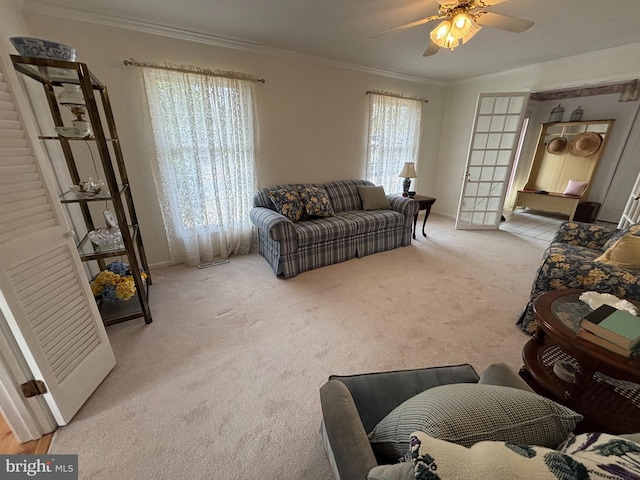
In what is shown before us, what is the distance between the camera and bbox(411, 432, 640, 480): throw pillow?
1.41 feet

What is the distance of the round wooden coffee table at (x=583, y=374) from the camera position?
45.7 inches

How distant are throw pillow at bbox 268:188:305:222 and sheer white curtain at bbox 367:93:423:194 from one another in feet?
5.31

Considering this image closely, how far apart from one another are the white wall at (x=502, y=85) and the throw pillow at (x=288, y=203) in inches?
127

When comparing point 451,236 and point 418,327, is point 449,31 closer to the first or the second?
point 418,327

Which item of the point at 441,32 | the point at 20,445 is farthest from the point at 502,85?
the point at 20,445

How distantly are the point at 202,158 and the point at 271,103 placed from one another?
1.07 metres

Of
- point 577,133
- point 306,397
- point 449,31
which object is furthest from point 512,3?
point 577,133

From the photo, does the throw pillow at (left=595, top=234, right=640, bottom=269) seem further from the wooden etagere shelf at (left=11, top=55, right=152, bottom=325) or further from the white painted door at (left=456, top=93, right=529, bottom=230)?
the wooden etagere shelf at (left=11, top=55, right=152, bottom=325)

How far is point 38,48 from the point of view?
1.46 m

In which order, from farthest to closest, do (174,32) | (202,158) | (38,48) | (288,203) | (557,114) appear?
(557,114)
(288,203)
(202,158)
(174,32)
(38,48)

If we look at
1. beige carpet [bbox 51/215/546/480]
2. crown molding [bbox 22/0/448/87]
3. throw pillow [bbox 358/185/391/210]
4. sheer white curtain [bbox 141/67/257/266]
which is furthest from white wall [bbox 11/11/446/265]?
beige carpet [bbox 51/215/546/480]

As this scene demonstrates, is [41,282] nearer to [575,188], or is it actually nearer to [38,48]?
[38,48]

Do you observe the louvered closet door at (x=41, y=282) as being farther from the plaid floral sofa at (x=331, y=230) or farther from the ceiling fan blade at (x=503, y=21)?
the ceiling fan blade at (x=503, y=21)

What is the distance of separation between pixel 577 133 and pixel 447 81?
300cm
